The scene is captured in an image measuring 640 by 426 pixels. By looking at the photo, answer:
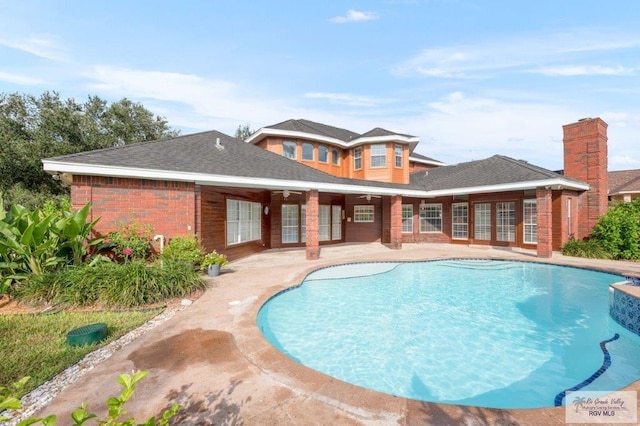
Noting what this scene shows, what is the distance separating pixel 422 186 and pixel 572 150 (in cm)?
785

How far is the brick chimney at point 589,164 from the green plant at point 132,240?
65.4 feet

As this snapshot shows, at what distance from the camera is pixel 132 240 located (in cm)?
848

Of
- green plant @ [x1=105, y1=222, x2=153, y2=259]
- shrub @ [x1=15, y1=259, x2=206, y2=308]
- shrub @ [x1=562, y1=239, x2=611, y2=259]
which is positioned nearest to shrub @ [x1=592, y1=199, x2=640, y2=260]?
shrub @ [x1=562, y1=239, x2=611, y2=259]

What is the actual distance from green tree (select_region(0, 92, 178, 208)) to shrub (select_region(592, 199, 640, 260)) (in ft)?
109

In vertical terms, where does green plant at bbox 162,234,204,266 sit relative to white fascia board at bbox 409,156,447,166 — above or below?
below

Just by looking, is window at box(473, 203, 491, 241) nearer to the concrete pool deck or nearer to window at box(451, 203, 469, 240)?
window at box(451, 203, 469, 240)

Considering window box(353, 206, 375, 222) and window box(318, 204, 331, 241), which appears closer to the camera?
window box(318, 204, 331, 241)

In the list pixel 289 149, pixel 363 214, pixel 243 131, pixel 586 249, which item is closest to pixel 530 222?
pixel 586 249

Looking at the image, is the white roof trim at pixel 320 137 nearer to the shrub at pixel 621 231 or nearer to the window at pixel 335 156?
the window at pixel 335 156

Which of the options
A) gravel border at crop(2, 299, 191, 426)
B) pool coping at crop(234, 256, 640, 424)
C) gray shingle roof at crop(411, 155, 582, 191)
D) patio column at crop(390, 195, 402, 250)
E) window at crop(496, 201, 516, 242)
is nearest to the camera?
pool coping at crop(234, 256, 640, 424)

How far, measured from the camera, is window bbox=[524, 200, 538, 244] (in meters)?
14.6

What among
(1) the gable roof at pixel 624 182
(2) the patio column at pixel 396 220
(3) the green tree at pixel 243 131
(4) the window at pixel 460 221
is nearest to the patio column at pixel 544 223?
(4) the window at pixel 460 221

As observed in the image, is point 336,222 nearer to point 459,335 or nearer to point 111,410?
point 459,335

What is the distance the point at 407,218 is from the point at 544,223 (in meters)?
7.57
